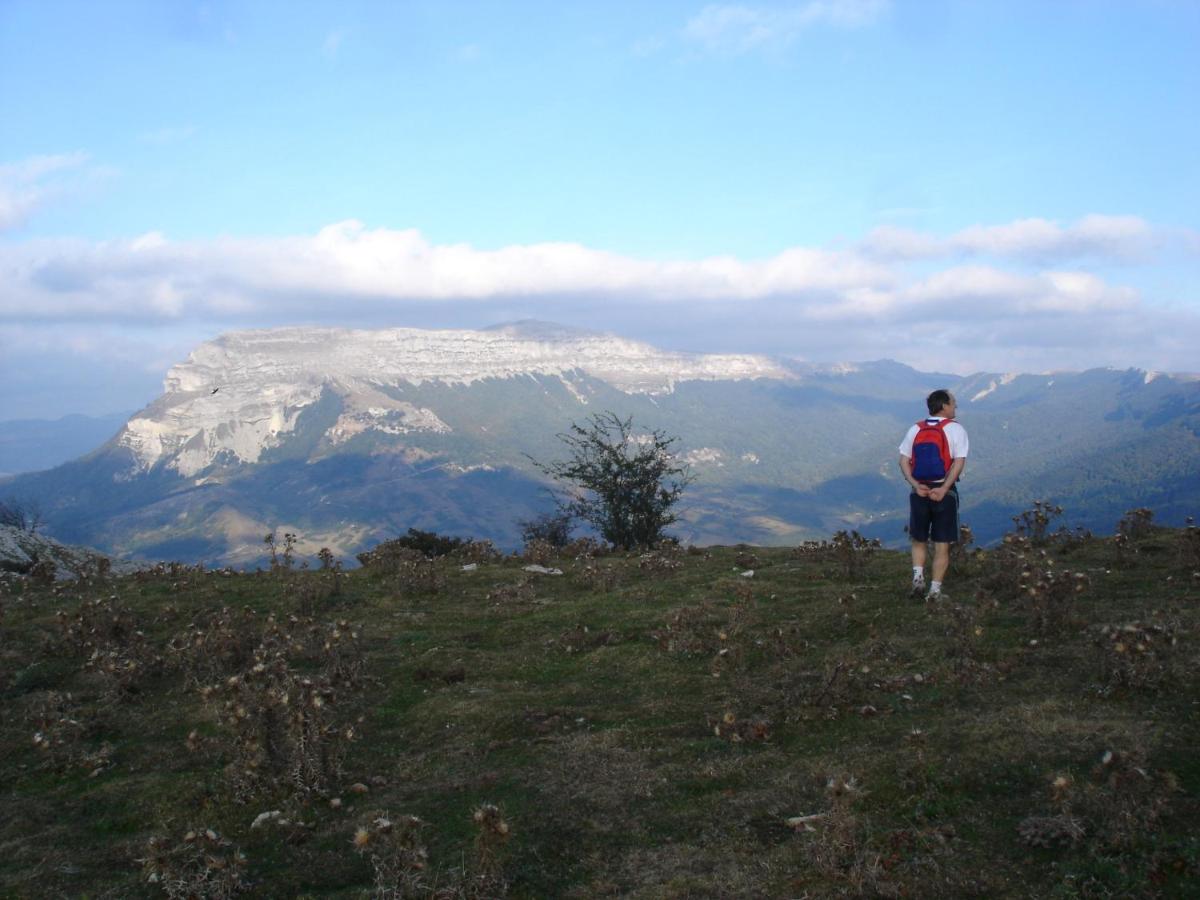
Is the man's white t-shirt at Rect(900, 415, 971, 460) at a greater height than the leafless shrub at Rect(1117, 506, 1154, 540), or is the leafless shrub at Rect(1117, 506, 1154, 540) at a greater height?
the man's white t-shirt at Rect(900, 415, 971, 460)

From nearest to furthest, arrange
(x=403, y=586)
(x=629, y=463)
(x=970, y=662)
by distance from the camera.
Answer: (x=970, y=662) < (x=403, y=586) < (x=629, y=463)

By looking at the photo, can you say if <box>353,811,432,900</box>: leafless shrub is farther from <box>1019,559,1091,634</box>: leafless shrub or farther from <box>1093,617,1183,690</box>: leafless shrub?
<box>1019,559,1091,634</box>: leafless shrub

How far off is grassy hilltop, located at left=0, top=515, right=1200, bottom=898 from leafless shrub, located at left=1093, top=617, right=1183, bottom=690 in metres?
0.03

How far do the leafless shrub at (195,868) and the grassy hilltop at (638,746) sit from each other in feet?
0.07

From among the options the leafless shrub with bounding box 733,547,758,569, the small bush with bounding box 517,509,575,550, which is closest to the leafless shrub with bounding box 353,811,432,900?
the leafless shrub with bounding box 733,547,758,569

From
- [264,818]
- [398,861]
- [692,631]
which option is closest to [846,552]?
[692,631]

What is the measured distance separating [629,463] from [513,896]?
2069 cm

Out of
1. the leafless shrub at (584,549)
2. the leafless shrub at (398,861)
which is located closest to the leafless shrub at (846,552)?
the leafless shrub at (584,549)

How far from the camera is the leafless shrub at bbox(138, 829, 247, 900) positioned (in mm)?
5281

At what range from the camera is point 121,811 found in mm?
6965

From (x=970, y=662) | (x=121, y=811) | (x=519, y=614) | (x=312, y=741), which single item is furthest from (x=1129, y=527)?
(x=121, y=811)

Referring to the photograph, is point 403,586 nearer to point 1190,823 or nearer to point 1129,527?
point 1190,823

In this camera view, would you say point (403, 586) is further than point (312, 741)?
Yes

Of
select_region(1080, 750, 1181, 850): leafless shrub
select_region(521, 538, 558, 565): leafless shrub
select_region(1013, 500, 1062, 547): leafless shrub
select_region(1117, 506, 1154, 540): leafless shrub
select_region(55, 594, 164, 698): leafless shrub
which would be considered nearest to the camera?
select_region(1080, 750, 1181, 850): leafless shrub
